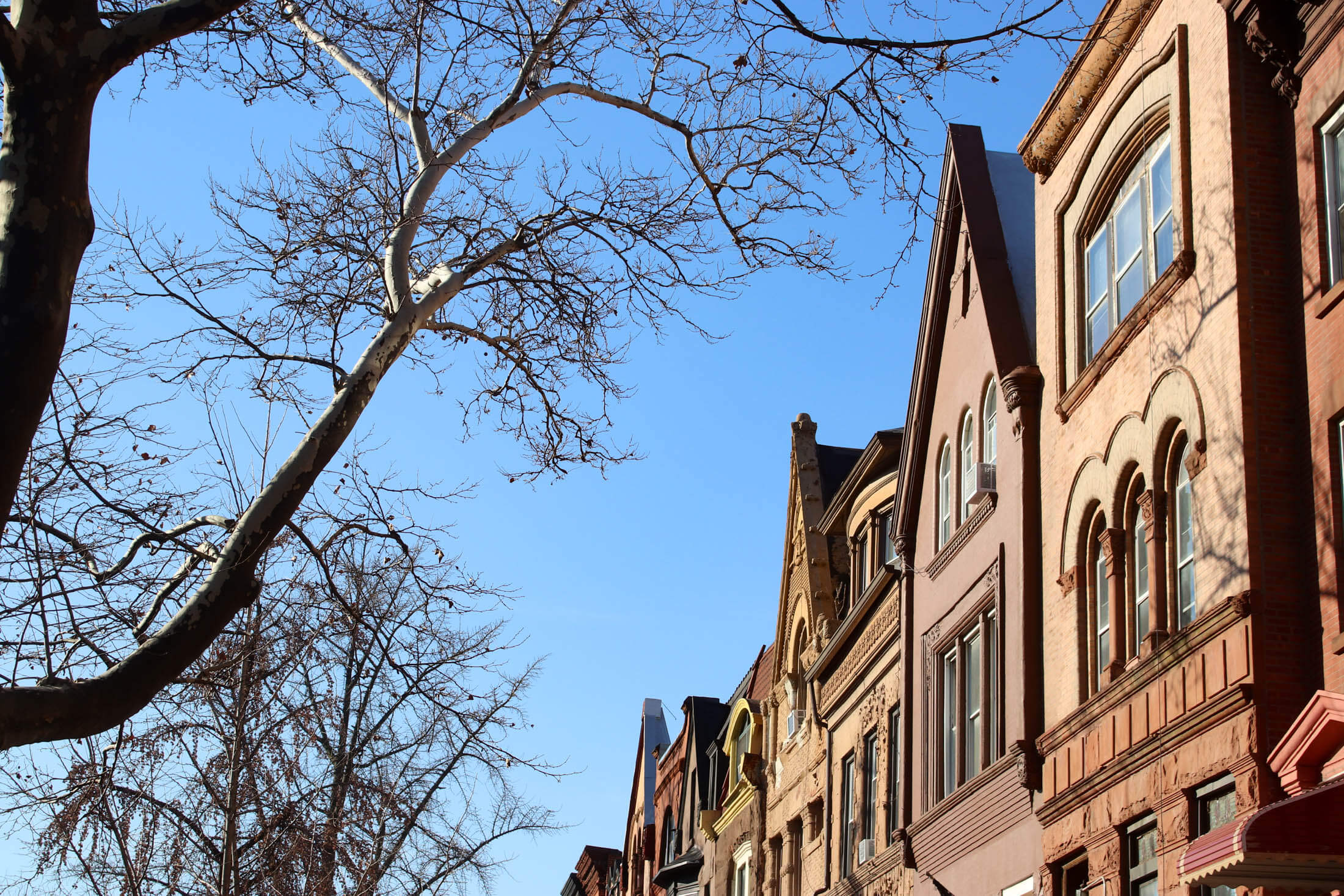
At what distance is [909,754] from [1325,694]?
1193 cm

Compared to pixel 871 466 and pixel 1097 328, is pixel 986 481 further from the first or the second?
pixel 871 466

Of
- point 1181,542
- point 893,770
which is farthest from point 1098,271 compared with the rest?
point 893,770

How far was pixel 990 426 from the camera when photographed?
19922 millimetres

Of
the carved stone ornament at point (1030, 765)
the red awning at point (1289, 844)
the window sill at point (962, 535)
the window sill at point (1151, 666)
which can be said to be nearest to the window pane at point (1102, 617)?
the window sill at point (1151, 666)

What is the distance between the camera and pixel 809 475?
109 ft

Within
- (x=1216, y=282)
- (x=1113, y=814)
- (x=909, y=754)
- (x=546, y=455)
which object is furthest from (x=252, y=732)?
(x=1216, y=282)

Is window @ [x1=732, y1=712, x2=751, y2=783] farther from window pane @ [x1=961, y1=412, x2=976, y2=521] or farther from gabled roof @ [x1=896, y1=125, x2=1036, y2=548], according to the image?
window pane @ [x1=961, y1=412, x2=976, y2=521]

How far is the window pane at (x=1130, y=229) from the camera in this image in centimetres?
1527

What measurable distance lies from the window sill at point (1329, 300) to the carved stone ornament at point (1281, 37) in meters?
1.98

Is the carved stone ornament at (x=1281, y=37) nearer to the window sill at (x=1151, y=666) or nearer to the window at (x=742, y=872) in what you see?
the window sill at (x=1151, y=666)

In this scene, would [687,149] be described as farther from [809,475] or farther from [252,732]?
[809,475]

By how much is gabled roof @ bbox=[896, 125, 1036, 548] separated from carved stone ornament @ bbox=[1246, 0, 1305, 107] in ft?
21.4

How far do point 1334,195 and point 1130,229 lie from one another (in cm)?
402

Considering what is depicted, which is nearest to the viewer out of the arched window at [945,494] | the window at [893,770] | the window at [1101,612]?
the window at [1101,612]
